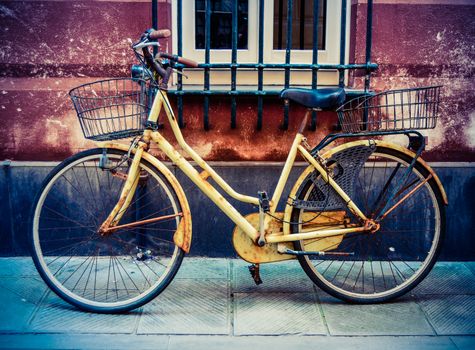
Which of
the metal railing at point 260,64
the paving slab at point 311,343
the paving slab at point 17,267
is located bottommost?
the paving slab at point 311,343

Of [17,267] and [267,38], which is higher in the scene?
[267,38]

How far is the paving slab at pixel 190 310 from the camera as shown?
11.5ft

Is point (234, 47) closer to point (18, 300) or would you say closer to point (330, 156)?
point (330, 156)

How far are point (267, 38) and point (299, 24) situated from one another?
0.29m

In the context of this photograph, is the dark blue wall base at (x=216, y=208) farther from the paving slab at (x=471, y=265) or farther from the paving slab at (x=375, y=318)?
the paving slab at (x=375, y=318)

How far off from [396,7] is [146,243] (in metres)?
2.63

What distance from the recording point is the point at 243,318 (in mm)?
3643

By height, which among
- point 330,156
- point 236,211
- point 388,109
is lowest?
point 236,211

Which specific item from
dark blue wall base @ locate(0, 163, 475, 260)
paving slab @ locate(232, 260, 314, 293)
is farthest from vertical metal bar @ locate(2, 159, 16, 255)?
paving slab @ locate(232, 260, 314, 293)

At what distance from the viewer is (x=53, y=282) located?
3.71 m

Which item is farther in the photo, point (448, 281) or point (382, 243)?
point (382, 243)

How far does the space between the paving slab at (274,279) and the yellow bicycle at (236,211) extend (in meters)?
0.22

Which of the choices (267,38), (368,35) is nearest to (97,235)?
(267,38)

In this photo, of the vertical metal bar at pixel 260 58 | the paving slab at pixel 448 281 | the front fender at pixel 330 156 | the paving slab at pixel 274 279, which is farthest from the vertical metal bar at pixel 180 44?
the paving slab at pixel 448 281
